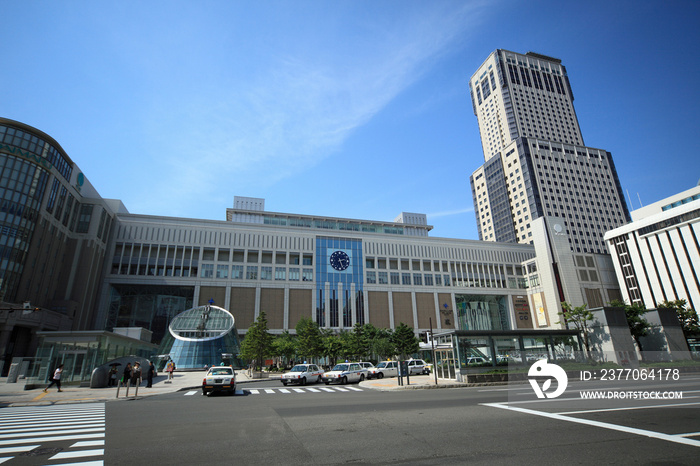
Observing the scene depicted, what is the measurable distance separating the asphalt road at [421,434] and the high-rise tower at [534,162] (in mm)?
102910

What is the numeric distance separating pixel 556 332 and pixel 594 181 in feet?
369

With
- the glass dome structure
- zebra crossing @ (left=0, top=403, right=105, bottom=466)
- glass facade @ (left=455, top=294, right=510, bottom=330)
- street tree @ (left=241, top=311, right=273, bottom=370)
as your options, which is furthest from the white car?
glass facade @ (left=455, top=294, right=510, bottom=330)

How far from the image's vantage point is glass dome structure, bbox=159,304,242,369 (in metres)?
51.7

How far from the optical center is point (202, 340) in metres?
53.5

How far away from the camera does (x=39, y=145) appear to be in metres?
49.4

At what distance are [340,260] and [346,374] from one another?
164ft

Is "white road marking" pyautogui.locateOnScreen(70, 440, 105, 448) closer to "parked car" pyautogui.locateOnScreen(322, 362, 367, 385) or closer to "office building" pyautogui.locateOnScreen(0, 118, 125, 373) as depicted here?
"parked car" pyautogui.locateOnScreen(322, 362, 367, 385)

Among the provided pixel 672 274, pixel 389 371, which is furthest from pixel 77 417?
pixel 672 274

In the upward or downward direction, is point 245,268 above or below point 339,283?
above

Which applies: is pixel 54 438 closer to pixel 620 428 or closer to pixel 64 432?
pixel 64 432

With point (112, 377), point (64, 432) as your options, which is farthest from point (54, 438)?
point (112, 377)

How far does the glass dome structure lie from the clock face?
26173 mm

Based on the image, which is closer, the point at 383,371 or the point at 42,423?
the point at 42,423

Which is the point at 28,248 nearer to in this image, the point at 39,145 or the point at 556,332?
the point at 39,145
